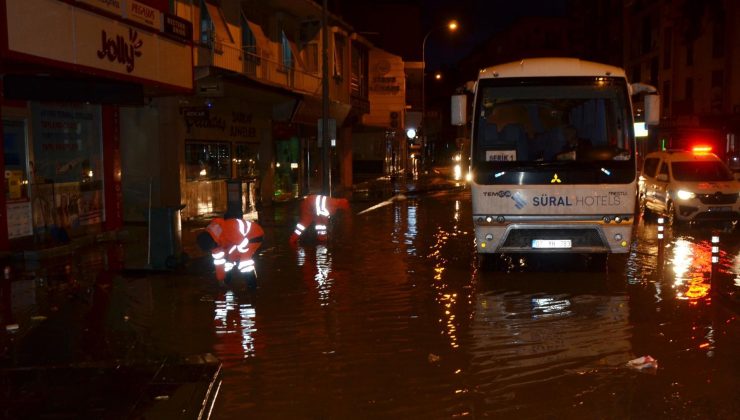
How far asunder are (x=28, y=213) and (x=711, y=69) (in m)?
39.6

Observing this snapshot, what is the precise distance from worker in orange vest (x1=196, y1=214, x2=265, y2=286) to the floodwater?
0.51 meters

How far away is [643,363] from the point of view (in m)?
6.85

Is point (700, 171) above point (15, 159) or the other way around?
the other way around

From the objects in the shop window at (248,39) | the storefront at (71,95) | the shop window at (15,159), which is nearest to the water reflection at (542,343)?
the storefront at (71,95)

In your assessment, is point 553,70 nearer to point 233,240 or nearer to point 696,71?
point 233,240

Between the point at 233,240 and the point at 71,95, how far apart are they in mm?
4549

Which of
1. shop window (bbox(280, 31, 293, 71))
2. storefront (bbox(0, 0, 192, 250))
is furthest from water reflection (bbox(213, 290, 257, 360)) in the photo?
shop window (bbox(280, 31, 293, 71))

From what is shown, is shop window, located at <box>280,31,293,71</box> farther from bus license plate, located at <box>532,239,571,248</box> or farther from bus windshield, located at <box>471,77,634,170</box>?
bus license plate, located at <box>532,239,571,248</box>

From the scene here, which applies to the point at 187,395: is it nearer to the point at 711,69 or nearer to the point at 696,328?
the point at 696,328

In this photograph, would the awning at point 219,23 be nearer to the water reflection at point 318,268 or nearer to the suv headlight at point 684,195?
the water reflection at point 318,268

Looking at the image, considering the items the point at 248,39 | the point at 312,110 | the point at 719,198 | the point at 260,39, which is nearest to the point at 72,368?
the point at 719,198

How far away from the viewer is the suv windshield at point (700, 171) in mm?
18484

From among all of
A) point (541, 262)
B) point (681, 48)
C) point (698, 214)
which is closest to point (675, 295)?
point (541, 262)

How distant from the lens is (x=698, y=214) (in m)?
17.7
